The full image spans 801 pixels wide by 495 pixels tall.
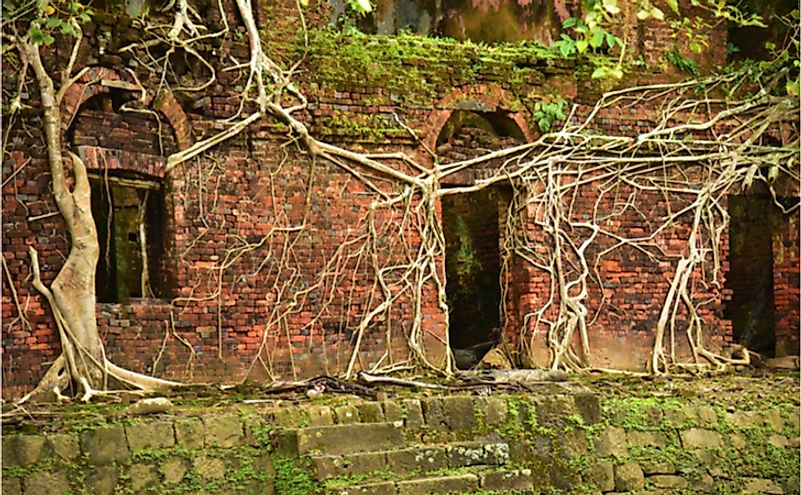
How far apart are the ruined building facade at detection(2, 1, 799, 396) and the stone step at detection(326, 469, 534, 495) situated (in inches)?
113

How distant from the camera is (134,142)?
963cm

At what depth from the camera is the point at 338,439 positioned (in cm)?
764

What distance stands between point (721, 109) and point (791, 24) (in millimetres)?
1198

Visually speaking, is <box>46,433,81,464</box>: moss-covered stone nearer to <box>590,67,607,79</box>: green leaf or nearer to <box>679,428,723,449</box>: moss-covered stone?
<box>679,428,723,449</box>: moss-covered stone

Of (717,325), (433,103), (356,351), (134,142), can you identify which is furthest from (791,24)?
(134,142)

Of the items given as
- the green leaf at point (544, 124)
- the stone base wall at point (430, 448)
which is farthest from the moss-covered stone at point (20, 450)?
the green leaf at point (544, 124)

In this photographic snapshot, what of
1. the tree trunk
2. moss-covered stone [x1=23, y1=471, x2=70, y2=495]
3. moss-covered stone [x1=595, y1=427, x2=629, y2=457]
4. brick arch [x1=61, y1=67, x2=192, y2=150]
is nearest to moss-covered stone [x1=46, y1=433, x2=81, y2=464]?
moss-covered stone [x1=23, y1=471, x2=70, y2=495]

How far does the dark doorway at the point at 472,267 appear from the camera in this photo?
1289 centimetres

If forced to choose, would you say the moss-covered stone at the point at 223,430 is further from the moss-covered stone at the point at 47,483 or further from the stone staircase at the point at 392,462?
the moss-covered stone at the point at 47,483

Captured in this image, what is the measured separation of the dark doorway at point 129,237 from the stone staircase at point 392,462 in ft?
9.37

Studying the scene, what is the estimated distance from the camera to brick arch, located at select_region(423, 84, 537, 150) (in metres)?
10.9

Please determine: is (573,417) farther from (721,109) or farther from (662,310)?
(721,109)

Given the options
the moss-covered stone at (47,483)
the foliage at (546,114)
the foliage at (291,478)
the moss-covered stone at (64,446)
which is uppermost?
the foliage at (546,114)

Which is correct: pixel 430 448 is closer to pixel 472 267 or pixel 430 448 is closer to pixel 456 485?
pixel 456 485
